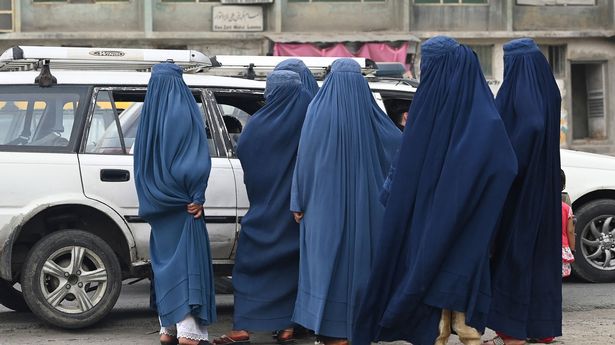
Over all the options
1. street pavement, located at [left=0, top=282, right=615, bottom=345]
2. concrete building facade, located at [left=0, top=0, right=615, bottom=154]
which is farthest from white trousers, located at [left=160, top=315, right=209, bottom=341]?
concrete building facade, located at [left=0, top=0, right=615, bottom=154]

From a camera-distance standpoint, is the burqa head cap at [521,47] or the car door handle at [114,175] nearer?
the burqa head cap at [521,47]

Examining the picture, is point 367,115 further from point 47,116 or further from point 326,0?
point 326,0

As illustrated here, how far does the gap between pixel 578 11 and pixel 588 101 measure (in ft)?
7.24

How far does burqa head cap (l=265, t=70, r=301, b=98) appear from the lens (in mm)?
6871

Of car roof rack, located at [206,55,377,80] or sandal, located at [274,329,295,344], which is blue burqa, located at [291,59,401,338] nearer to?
sandal, located at [274,329,295,344]

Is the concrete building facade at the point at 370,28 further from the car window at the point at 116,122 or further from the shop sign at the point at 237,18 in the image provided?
the car window at the point at 116,122

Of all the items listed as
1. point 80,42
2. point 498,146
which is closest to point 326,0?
point 80,42

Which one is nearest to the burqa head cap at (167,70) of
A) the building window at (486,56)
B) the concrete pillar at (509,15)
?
the building window at (486,56)

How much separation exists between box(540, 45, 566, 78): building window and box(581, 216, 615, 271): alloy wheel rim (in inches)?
699

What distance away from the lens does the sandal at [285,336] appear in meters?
7.15

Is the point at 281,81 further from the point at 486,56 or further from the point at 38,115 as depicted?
the point at 486,56

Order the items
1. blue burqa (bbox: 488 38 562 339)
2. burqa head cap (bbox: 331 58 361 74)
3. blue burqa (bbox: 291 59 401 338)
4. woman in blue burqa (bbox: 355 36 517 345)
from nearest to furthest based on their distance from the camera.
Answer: woman in blue burqa (bbox: 355 36 517 345) < blue burqa (bbox: 488 38 562 339) < blue burqa (bbox: 291 59 401 338) < burqa head cap (bbox: 331 58 361 74)

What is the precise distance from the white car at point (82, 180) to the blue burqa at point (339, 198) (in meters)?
1.10

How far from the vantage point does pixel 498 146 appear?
18.2ft
